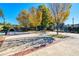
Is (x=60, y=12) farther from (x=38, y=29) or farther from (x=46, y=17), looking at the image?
(x=38, y=29)

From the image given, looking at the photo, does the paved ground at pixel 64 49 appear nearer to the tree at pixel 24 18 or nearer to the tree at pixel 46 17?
the tree at pixel 46 17

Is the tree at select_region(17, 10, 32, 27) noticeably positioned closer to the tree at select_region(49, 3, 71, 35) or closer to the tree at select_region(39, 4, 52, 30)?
the tree at select_region(39, 4, 52, 30)

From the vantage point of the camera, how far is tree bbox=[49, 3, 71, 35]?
10.2 feet

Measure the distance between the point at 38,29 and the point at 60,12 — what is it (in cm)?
46

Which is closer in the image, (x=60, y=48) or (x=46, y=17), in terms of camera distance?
(x=60, y=48)

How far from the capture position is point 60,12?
3.19 metres

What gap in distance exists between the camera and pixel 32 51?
3.00 m

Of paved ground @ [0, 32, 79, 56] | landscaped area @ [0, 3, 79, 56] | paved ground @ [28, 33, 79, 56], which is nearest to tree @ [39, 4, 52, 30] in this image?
landscaped area @ [0, 3, 79, 56]

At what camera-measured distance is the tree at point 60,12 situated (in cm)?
311

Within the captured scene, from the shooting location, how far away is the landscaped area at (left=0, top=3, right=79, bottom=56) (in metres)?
3.05

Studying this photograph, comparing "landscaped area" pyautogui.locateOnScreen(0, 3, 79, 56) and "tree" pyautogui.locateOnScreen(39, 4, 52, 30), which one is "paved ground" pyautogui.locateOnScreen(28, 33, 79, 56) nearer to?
"landscaped area" pyautogui.locateOnScreen(0, 3, 79, 56)

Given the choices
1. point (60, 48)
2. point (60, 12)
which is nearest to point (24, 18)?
point (60, 12)

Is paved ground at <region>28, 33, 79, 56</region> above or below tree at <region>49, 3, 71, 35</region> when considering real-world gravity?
below

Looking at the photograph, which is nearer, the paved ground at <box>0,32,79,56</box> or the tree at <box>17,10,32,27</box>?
the paved ground at <box>0,32,79,56</box>
